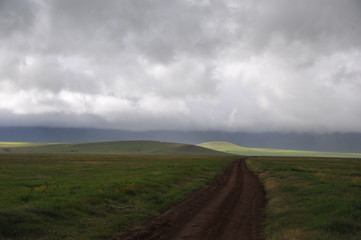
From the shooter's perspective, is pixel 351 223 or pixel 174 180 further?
pixel 174 180

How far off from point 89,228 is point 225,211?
9799 millimetres

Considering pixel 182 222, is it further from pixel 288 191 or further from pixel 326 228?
pixel 288 191

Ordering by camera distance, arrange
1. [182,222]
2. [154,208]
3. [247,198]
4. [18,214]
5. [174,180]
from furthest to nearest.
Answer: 1. [174,180]
2. [247,198]
3. [154,208]
4. [182,222]
5. [18,214]

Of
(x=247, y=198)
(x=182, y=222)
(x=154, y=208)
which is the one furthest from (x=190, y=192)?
(x=182, y=222)

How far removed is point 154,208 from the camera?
851 inches

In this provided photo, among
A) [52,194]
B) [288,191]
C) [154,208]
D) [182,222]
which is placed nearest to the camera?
[182,222]

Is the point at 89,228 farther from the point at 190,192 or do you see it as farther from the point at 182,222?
the point at 190,192

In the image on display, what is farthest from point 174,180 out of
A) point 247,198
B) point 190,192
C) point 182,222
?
point 182,222

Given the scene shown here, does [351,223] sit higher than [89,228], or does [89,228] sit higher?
[351,223]

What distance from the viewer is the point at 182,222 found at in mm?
17188

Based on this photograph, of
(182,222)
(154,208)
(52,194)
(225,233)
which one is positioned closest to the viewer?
(225,233)

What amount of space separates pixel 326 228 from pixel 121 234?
11.2 metres

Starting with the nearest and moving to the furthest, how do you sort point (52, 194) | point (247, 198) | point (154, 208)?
1. point (154, 208)
2. point (52, 194)
3. point (247, 198)

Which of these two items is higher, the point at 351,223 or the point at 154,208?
the point at 351,223
